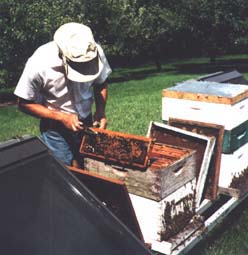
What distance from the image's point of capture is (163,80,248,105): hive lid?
4.52 metres

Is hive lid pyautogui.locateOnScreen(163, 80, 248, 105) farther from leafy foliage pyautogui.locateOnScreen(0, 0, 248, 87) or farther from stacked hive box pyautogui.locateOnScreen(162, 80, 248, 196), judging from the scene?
leafy foliage pyautogui.locateOnScreen(0, 0, 248, 87)

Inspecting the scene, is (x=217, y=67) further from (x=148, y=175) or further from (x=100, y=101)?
(x=148, y=175)

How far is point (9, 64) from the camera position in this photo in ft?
57.9

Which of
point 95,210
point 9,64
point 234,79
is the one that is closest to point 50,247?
point 95,210

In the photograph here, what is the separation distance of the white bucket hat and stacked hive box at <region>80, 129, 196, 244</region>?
53cm

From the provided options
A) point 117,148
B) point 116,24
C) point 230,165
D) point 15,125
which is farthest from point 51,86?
point 116,24

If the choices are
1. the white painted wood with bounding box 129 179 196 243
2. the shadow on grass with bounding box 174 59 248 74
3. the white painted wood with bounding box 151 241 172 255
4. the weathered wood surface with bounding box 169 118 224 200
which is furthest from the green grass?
the shadow on grass with bounding box 174 59 248 74

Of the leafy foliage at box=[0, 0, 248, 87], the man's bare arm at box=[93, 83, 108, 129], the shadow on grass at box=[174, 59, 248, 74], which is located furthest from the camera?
the shadow on grass at box=[174, 59, 248, 74]

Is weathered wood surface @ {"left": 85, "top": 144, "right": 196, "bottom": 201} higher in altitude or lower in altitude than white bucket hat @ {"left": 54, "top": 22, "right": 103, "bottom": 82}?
lower

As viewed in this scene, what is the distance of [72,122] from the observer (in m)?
3.86

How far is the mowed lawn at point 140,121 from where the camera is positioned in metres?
4.67

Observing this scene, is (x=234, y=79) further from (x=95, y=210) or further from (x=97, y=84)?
(x=95, y=210)

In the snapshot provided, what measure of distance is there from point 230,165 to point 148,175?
1.46 meters

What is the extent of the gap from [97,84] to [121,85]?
18825 mm
